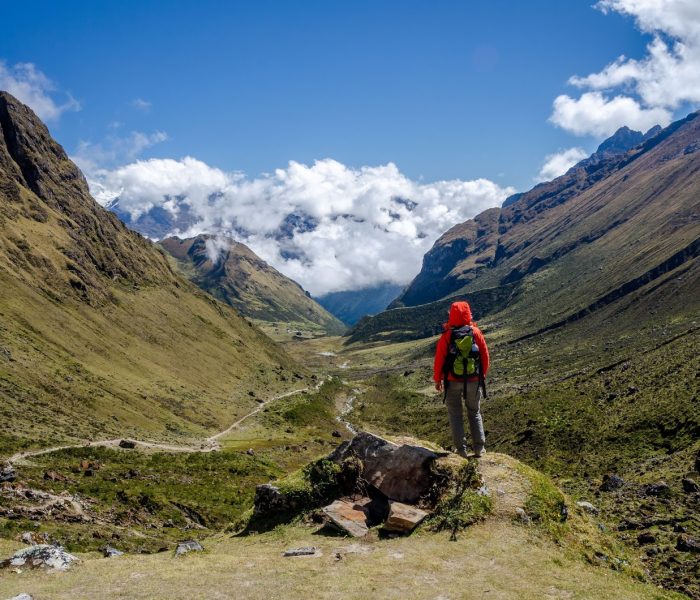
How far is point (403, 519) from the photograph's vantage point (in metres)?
20.5

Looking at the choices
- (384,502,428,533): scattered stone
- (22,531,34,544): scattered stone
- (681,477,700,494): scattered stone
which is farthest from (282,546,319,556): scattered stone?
(681,477,700,494): scattered stone

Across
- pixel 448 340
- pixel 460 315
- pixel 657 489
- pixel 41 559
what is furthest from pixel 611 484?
pixel 41 559

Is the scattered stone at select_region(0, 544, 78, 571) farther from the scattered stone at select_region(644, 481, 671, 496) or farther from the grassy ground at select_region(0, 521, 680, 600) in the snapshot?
the scattered stone at select_region(644, 481, 671, 496)

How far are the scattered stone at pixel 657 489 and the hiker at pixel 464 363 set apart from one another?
14.3m

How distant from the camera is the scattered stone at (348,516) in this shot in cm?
2130

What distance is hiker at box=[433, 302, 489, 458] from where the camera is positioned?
2312 cm

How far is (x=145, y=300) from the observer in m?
180

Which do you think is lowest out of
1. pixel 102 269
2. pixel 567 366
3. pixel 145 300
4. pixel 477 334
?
pixel 567 366

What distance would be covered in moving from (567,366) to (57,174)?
18144 cm

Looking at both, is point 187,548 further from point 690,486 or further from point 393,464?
point 690,486

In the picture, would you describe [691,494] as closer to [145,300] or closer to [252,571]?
[252,571]

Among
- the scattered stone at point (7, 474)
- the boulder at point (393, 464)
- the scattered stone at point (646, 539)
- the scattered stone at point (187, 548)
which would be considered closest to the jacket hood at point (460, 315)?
the boulder at point (393, 464)

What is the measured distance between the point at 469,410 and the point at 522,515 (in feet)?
17.8

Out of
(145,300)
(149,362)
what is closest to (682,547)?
(149,362)
